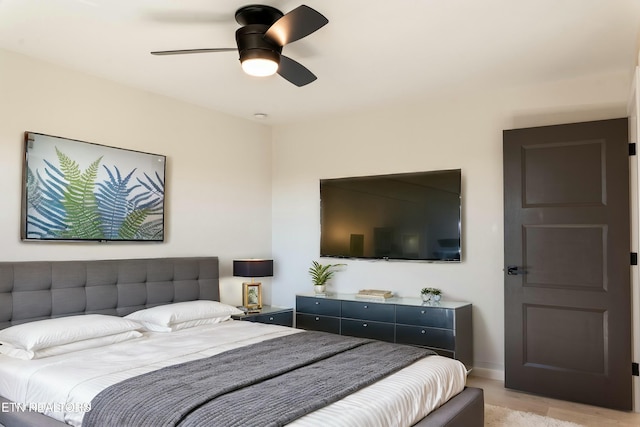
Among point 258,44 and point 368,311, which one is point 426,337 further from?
point 258,44

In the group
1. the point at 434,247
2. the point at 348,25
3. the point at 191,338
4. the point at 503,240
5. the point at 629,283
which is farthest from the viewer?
the point at 434,247

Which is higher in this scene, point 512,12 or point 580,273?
point 512,12

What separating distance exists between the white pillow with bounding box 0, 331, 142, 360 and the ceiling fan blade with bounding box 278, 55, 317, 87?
205 cm

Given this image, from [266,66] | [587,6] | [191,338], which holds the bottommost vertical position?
[191,338]

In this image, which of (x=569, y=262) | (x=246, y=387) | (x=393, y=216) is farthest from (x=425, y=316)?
(x=246, y=387)

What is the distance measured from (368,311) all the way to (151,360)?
7.49 feet

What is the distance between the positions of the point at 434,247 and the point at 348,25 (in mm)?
2346

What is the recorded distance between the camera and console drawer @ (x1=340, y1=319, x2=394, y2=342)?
439cm

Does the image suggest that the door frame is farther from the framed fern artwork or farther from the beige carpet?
the framed fern artwork

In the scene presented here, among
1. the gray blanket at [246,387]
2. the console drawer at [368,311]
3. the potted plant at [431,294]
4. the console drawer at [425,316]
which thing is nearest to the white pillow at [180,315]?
the gray blanket at [246,387]

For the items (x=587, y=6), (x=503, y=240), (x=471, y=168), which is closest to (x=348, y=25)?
(x=587, y=6)

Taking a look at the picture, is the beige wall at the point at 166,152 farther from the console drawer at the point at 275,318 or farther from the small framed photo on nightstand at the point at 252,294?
the console drawer at the point at 275,318

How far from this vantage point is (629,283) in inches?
141

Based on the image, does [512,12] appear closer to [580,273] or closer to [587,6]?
[587,6]
